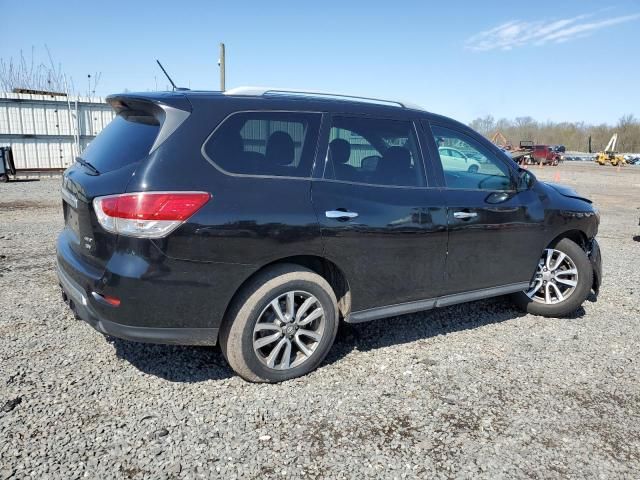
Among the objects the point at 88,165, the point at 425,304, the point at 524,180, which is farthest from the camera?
the point at 524,180

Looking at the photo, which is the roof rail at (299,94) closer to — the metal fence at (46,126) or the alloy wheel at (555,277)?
the alloy wheel at (555,277)

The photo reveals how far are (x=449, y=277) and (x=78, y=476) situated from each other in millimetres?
2807

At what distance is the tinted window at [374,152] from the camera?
11.4ft

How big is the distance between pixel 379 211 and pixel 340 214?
0.33 meters

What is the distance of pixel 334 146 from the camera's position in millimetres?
3477

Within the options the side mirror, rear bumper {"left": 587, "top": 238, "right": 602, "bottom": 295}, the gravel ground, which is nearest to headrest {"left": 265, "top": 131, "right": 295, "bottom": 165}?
the gravel ground

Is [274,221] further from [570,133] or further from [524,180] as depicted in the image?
[570,133]

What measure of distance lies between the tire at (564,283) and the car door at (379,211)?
149 cm

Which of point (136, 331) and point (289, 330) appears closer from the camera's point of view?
point (136, 331)

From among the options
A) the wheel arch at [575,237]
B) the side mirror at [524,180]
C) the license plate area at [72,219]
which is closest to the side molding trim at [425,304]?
the wheel arch at [575,237]

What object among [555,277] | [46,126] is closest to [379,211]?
[555,277]

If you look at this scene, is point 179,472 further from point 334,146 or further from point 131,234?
point 334,146

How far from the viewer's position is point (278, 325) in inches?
129

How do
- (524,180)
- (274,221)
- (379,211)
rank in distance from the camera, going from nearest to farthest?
(274,221) → (379,211) → (524,180)
